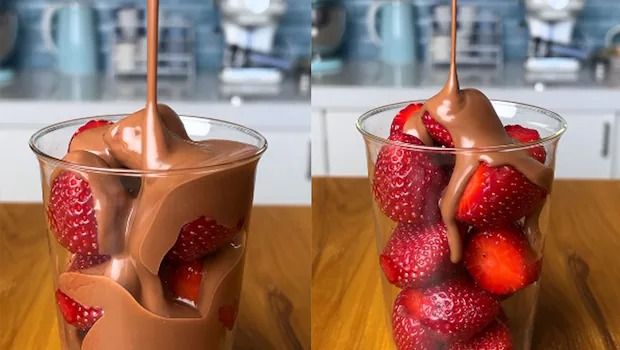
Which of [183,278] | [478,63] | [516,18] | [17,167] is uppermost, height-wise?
[516,18]

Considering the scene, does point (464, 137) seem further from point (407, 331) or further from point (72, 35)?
point (72, 35)

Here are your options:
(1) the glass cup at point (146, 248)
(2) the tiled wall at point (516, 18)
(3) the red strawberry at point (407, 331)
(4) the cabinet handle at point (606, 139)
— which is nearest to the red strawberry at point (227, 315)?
(1) the glass cup at point (146, 248)

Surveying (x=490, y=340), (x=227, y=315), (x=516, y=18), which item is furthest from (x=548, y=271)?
(x=516, y=18)

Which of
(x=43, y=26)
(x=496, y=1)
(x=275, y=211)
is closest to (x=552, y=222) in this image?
(x=275, y=211)

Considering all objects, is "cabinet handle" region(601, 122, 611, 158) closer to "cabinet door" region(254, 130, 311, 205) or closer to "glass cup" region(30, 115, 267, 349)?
"cabinet door" region(254, 130, 311, 205)

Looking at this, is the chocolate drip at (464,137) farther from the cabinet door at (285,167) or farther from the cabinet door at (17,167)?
the cabinet door at (17,167)

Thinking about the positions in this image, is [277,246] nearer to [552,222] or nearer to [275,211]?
[275,211]
